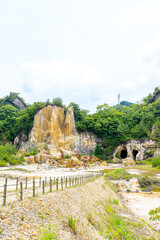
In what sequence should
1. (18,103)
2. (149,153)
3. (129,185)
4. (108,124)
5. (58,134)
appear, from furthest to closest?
(18,103)
(108,124)
(58,134)
(149,153)
(129,185)

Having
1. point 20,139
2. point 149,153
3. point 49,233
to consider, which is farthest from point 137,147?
point 49,233

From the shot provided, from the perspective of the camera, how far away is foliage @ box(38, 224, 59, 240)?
5959 mm

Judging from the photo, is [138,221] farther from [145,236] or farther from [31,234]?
[31,234]

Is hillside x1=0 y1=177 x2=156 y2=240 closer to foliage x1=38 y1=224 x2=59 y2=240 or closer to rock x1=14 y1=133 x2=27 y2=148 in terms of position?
foliage x1=38 y1=224 x2=59 y2=240

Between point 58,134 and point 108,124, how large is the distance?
61.4 feet

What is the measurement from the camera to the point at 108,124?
6956cm

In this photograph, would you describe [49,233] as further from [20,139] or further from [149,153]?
[20,139]

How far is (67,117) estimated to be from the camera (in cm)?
6919

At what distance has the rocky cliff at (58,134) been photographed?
63409mm

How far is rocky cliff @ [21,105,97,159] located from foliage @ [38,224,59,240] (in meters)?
55.0

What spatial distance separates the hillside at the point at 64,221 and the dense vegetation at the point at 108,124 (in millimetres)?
50930

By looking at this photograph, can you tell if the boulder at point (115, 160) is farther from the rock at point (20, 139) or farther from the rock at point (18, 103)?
the rock at point (18, 103)

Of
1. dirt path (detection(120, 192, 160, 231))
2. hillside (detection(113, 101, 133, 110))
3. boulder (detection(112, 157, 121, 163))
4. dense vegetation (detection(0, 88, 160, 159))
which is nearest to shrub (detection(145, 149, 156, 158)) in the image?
dense vegetation (detection(0, 88, 160, 159))

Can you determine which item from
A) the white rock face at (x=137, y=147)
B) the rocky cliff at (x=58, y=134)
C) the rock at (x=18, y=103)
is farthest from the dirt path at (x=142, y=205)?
the rock at (x=18, y=103)
